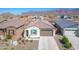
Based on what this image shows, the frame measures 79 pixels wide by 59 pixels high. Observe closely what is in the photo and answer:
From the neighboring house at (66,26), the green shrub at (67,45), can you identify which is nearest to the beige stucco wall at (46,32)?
the neighboring house at (66,26)

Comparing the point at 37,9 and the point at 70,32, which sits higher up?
the point at 37,9

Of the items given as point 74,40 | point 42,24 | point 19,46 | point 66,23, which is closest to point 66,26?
point 66,23

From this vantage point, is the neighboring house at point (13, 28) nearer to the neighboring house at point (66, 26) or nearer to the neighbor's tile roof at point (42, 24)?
the neighbor's tile roof at point (42, 24)

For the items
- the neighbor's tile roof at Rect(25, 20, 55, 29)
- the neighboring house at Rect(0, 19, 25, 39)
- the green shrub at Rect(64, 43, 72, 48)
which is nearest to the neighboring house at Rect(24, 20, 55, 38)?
the neighbor's tile roof at Rect(25, 20, 55, 29)
